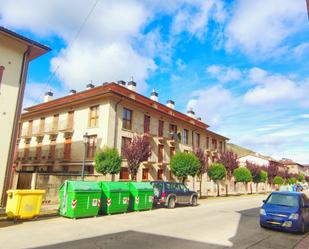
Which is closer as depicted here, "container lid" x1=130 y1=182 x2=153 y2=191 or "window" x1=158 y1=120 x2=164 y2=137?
"container lid" x1=130 y1=182 x2=153 y2=191

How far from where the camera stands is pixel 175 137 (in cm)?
3344

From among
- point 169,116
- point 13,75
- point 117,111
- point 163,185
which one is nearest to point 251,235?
point 163,185

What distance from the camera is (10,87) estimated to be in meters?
14.5

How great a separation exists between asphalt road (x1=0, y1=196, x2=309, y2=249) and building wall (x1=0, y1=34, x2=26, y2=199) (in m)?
4.25

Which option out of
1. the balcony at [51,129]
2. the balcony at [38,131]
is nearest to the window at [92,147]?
the balcony at [51,129]

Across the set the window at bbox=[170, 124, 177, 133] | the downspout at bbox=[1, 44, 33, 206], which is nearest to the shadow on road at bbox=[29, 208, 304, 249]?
the downspout at bbox=[1, 44, 33, 206]

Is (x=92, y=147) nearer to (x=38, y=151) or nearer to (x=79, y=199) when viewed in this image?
(x=38, y=151)

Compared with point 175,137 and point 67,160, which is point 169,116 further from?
point 67,160

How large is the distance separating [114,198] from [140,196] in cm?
209

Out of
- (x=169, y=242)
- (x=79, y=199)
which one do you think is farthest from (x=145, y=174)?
(x=169, y=242)

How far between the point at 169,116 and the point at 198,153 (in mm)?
5473

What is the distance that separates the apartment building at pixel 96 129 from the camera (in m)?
25.1

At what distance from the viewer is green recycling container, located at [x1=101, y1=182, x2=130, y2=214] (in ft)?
46.9

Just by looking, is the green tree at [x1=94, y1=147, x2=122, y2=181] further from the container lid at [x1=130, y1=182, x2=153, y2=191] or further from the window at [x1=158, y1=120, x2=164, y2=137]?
the window at [x1=158, y1=120, x2=164, y2=137]
